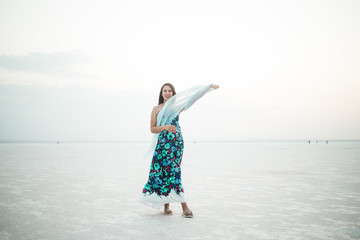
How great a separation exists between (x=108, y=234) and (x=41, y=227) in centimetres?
82

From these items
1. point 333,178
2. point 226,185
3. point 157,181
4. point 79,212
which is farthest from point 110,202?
point 333,178

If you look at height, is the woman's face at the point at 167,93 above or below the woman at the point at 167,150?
above

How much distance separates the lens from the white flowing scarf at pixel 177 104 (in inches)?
150

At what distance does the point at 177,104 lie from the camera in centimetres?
384

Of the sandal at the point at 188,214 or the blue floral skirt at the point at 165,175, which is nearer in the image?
the sandal at the point at 188,214

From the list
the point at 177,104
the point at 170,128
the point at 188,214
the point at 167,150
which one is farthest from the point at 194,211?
the point at 177,104

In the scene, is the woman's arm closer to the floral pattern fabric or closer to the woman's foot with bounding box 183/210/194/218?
the floral pattern fabric

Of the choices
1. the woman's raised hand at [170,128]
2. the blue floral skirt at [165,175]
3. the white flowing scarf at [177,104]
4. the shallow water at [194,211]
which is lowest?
the shallow water at [194,211]

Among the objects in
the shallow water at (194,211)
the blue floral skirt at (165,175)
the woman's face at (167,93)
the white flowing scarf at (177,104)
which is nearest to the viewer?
the shallow water at (194,211)

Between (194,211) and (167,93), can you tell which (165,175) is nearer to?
(194,211)

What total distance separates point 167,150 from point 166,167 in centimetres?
23

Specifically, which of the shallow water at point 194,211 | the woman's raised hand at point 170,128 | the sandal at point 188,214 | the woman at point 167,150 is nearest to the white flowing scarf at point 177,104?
the woman at point 167,150

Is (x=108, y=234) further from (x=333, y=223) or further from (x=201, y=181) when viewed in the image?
(x=201, y=181)

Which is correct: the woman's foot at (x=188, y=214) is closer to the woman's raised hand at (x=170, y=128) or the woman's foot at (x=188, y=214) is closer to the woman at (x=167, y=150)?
the woman at (x=167, y=150)
